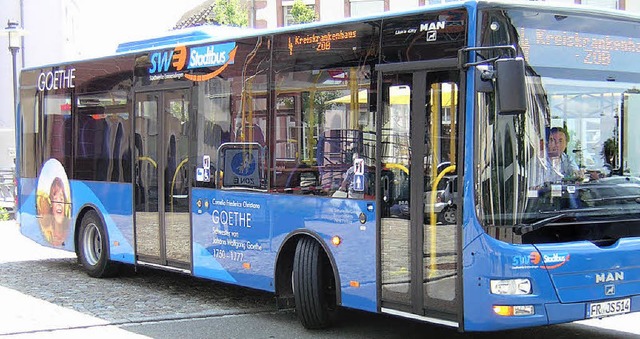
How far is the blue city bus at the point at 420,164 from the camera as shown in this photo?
22.6 feet

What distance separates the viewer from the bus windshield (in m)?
6.87

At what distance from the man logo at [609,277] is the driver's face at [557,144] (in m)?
1.00

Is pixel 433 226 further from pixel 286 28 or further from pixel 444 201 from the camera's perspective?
pixel 286 28

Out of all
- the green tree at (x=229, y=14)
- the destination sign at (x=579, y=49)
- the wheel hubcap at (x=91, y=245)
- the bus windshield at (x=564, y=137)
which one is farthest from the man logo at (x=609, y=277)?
the green tree at (x=229, y=14)

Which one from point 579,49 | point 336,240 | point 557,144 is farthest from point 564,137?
point 336,240

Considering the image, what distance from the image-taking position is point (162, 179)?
10.9 metres

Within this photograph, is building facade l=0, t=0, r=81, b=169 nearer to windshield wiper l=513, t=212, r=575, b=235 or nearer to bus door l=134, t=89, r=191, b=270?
bus door l=134, t=89, r=191, b=270

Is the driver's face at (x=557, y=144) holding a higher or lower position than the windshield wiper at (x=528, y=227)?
higher

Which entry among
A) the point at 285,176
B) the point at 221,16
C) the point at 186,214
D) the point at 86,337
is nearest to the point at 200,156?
the point at 186,214

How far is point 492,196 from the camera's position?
6859 millimetres

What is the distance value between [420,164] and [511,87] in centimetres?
116

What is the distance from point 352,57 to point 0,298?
5519 mm

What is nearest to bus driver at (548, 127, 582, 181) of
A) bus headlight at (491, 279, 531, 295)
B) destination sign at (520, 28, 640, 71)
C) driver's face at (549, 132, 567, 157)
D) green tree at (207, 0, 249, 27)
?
driver's face at (549, 132, 567, 157)

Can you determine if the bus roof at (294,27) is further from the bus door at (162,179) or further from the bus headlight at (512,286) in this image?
the bus headlight at (512,286)
